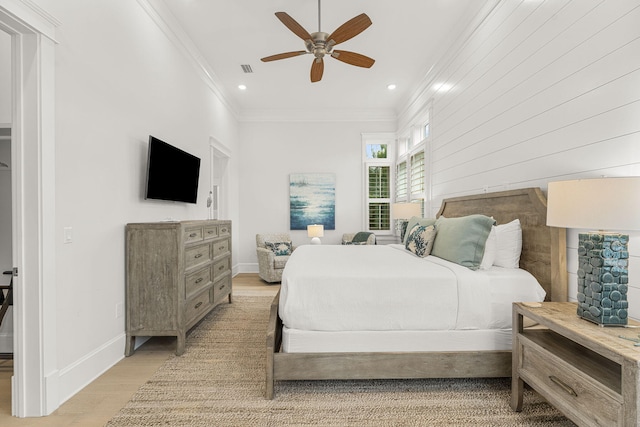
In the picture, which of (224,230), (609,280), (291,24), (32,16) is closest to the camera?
(609,280)

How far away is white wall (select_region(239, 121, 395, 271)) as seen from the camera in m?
5.99

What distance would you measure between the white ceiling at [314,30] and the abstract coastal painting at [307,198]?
1.40m

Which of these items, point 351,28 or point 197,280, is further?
point 197,280

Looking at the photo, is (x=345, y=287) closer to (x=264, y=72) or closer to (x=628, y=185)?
(x=628, y=185)

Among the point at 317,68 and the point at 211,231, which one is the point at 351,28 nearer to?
the point at 317,68

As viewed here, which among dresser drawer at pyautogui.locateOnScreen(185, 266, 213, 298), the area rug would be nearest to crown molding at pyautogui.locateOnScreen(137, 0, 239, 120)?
dresser drawer at pyautogui.locateOnScreen(185, 266, 213, 298)

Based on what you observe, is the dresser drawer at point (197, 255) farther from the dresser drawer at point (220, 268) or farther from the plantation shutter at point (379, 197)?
the plantation shutter at point (379, 197)

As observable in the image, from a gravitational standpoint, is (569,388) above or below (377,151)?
below

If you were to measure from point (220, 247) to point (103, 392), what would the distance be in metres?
1.76

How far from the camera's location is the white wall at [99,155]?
1958mm

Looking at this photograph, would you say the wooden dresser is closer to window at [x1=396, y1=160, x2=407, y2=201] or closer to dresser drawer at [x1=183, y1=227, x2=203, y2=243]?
dresser drawer at [x1=183, y1=227, x2=203, y2=243]

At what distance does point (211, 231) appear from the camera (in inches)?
132

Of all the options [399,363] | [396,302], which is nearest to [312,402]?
[399,363]

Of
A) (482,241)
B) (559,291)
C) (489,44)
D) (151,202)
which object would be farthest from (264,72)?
(559,291)
